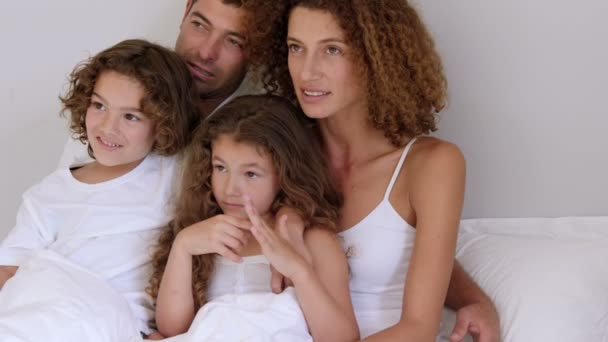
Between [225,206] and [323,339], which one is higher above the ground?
[225,206]

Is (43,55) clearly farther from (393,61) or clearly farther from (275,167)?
(393,61)

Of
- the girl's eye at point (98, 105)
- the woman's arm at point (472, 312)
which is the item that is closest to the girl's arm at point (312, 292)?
the woman's arm at point (472, 312)

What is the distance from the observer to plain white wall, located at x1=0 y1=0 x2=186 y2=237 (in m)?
2.47

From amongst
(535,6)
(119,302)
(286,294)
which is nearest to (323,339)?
(286,294)

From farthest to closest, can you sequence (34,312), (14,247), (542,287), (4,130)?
1. (4,130)
2. (14,247)
3. (542,287)
4. (34,312)

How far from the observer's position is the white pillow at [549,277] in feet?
5.29

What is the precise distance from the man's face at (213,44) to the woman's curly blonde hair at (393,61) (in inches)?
8.9

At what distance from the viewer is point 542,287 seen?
5.44ft

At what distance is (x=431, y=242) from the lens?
1.63 metres

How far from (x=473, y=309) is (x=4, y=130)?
1.65 m

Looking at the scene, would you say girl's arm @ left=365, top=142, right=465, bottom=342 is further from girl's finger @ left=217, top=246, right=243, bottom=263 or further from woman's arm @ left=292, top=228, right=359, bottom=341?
girl's finger @ left=217, top=246, right=243, bottom=263

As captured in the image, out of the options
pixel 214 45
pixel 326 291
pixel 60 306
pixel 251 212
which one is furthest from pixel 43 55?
pixel 326 291

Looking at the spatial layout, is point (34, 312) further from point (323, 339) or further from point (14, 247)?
point (323, 339)

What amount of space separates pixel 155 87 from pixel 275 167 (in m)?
0.35
